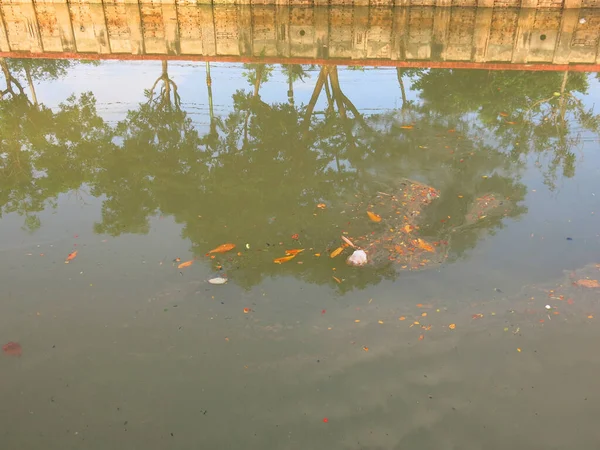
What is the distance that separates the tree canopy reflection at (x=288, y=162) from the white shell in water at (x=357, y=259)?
0.16 meters

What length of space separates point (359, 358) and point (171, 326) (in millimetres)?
2317

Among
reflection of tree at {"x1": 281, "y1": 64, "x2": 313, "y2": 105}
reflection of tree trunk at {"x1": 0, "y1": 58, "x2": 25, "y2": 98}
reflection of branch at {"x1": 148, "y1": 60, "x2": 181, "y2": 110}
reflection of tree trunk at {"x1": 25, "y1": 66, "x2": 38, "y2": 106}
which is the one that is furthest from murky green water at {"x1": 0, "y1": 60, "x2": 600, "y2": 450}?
reflection of tree at {"x1": 281, "y1": 64, "x2": 313, "y2": 105}

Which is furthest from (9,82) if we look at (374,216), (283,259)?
(374,216)

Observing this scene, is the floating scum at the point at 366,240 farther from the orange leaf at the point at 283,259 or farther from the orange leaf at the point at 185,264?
the orange leaf at the point at 185,264

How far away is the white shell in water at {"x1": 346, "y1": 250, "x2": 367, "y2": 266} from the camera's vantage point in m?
6.38

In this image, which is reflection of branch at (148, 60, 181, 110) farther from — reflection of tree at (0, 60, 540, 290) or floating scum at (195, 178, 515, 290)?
floating scum at (195, 178, 515, 290)

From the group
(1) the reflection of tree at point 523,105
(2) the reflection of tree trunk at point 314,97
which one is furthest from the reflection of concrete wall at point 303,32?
(2) the reflection of tree trunk at point 314,97

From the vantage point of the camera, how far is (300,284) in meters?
6.15

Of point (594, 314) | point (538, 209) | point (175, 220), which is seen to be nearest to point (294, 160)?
point (175, 220)

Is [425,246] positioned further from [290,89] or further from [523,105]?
[290,89]

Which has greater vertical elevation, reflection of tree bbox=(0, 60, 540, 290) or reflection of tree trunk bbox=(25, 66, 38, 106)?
reflection of tree trunk bbox=(25, 66, 38, 106)

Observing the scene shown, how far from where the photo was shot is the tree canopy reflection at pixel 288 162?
283 inches

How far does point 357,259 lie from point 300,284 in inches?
35.7

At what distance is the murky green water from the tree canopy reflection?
56mm
